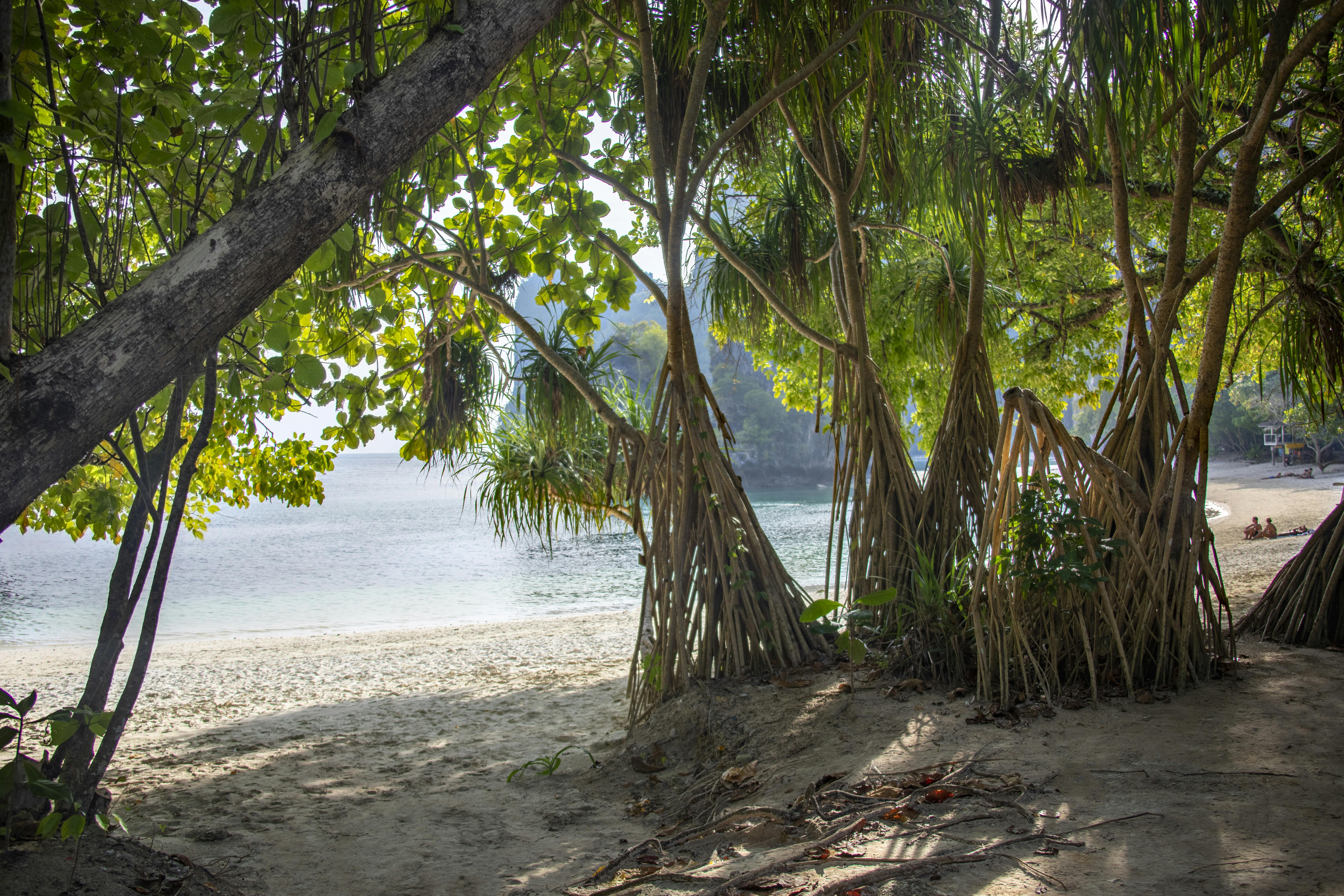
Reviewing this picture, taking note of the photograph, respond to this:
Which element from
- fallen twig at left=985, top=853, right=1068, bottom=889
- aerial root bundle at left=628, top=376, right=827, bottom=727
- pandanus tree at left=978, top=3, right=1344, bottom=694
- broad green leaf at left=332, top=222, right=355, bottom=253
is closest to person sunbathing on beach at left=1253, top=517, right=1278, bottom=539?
pandanus tree at left=978, top=3, right=1344, bottom=694

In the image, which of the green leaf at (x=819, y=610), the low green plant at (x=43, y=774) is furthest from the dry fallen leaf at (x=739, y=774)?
the low green plant at (x=43, y=774)

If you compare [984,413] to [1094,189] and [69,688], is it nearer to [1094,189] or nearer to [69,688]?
[1094,189]

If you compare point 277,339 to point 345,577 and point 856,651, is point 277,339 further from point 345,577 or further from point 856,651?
point 345,577

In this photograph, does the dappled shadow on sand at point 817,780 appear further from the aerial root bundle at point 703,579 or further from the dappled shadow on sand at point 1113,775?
the aerial root bundle at point 703,579

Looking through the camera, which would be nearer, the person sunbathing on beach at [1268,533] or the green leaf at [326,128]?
the green leaf at [326,128]

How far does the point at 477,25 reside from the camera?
4.72ft

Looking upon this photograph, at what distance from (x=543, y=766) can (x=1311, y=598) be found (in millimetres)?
3008

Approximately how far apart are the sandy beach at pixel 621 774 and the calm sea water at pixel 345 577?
5.59 ft

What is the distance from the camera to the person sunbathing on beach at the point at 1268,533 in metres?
12.3

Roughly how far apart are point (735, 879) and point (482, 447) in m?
5.02

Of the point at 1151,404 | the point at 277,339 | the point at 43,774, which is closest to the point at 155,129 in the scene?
the point at 277,339

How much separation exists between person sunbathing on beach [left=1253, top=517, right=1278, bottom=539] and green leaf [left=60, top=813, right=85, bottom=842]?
14.6m

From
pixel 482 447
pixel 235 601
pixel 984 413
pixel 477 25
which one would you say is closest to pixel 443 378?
pixel 482 447

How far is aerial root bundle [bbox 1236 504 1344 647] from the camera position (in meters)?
2.99
